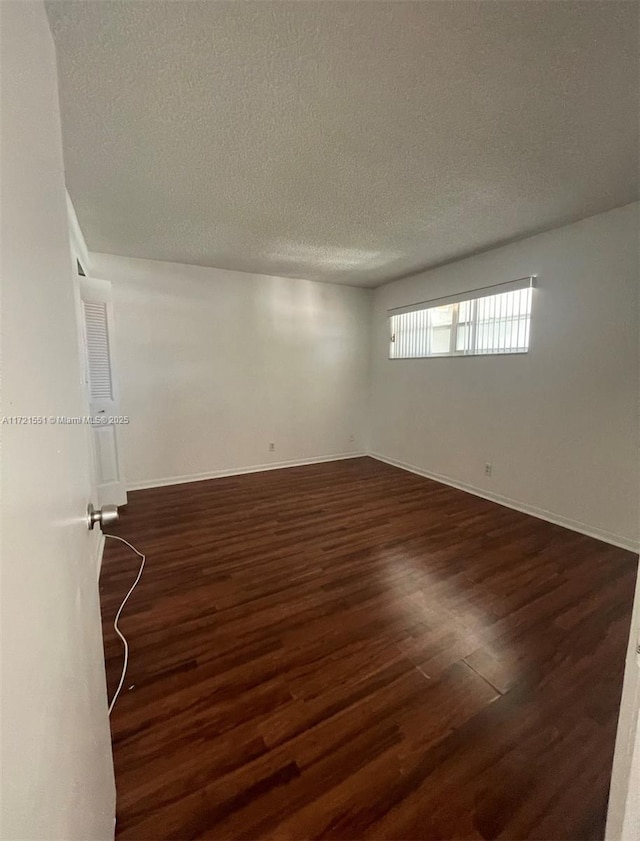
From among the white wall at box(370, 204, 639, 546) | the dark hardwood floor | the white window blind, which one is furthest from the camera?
the white window blind

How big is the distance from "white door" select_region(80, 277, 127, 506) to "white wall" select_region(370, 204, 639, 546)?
3398 millimetres

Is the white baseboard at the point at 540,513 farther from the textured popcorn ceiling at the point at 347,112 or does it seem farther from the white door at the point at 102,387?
the white door at the point at 102,387

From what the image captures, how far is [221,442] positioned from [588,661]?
3.72 metres

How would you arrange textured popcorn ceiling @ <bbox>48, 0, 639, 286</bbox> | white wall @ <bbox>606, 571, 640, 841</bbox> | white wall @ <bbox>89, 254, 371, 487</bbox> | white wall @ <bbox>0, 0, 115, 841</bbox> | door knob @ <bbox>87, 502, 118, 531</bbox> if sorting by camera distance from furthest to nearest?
white wall @ <bbox>89, 254, 371, 487</bbox>
textured popcorn ceiling @ <bbox>48, 0, 639, 286</bbox>
door knob @ <bbox>87, 502, 118, 531</bbox>
white wall @ <bbox>606, 571, 640, 841</bbox>
white wall @ <bbox>0, 0, 115, 841</bbox>

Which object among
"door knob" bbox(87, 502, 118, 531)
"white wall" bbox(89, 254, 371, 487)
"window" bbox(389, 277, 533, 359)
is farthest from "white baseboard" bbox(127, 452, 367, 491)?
"door knob" bbox(87, 502, 118, 531)

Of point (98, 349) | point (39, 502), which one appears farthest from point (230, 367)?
point (39, 502)

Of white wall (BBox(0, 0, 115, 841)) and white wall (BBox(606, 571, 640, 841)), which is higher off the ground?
white wall (BBox(0, 0, 115, 841))

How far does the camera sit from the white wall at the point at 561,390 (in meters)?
2.53

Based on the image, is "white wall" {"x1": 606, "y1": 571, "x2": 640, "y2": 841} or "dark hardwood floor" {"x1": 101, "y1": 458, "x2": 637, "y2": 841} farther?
"dark hardwood floor" {"x1": 101, "y1": 458, "x2": 637, "y2": 841}

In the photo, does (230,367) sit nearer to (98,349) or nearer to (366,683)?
(98,349)

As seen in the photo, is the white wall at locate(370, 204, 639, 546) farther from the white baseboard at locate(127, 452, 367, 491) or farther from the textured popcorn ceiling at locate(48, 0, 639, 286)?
the white baseboard at locate(127, 452, 367, 491)

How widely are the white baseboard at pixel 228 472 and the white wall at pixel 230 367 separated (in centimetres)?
3

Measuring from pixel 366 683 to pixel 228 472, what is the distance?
3.19 m

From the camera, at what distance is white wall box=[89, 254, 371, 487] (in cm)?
366
